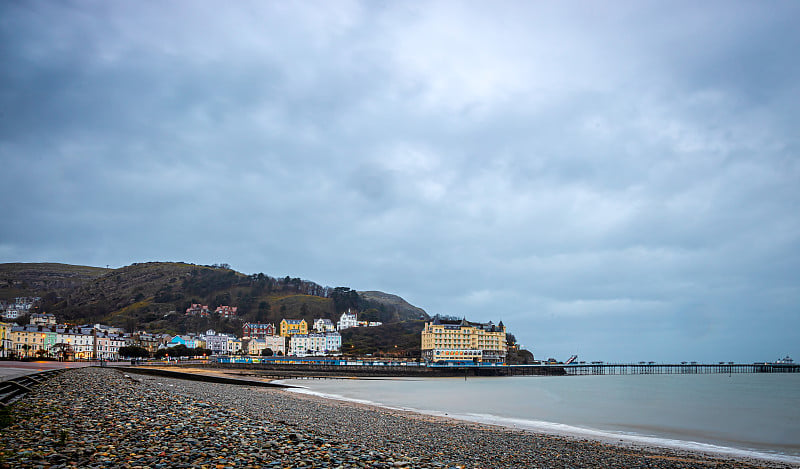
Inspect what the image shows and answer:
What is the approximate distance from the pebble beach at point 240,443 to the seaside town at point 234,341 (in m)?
60.8

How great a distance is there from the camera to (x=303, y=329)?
166000 millimetres

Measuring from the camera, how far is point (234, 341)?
155625mm

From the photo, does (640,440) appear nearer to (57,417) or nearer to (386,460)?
(386,460)

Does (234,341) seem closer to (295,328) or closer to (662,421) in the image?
(295,328)

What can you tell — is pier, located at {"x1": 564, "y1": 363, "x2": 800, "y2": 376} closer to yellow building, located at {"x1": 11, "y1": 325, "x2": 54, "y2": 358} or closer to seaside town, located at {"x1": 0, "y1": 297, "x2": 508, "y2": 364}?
seaside town, located at {"x1": 0, "y1": 297, "x2": 508, "y2": 364}

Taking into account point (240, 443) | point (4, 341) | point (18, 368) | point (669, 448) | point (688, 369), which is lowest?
point (688, 369)

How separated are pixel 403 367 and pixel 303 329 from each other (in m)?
Answer: 77.3

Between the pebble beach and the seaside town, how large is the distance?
60790 millimetres

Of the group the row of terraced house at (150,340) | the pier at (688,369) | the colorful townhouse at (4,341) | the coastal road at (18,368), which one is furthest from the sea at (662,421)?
the pier at (688,369)

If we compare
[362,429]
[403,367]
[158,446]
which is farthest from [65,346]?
[158,446]

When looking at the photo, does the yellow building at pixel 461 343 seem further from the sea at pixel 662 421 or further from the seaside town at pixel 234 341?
the sea at pixel 662 421

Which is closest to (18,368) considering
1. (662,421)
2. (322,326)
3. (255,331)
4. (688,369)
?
(662,421)

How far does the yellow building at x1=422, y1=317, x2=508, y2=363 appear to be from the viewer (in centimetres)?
12494

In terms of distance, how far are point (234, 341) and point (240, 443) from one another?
156 m
